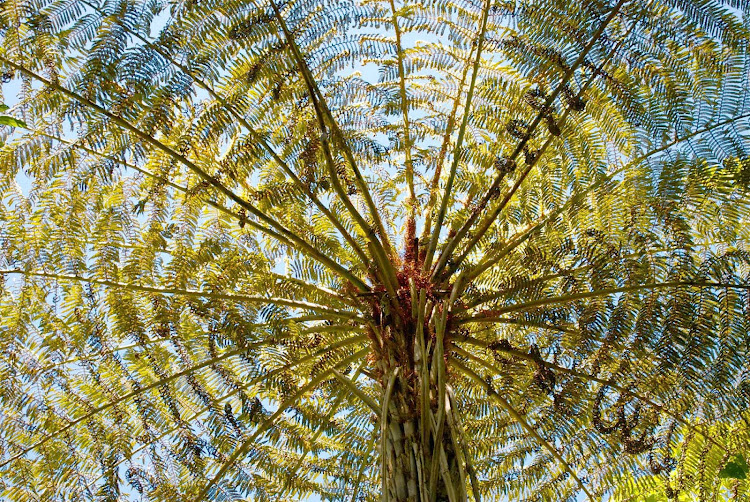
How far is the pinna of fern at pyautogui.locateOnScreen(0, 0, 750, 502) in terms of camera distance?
89.4 inches

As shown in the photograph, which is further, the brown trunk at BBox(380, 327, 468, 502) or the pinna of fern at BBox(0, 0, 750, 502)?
the pinna of fern at BBox(0, 0, 750, 502)

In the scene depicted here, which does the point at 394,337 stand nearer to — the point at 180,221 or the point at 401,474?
the point at 401,474

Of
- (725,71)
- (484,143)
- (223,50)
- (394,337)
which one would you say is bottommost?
(394,337)

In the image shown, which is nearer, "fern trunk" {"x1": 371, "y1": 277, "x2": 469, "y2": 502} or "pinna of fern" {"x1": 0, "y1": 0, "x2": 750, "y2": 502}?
"fern trunk" {"x1": 371, "y1": 277, "x2": 469, "y2": 502}

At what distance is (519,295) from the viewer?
241cm

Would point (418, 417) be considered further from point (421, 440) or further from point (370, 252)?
point (370, 252)

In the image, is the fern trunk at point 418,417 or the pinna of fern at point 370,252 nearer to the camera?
the fern trunk at point 418,417

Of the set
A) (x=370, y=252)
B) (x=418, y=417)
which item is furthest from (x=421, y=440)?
(x=370, y=252)

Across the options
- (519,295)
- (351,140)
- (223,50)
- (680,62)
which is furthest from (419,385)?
(680,62)

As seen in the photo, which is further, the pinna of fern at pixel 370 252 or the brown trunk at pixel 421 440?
the pinna of fern at pixel 370 252

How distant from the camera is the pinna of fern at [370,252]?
2.27 metres

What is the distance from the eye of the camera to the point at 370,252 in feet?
8.89

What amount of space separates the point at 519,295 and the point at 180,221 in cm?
133

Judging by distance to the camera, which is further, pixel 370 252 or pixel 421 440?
pixel 370 252
